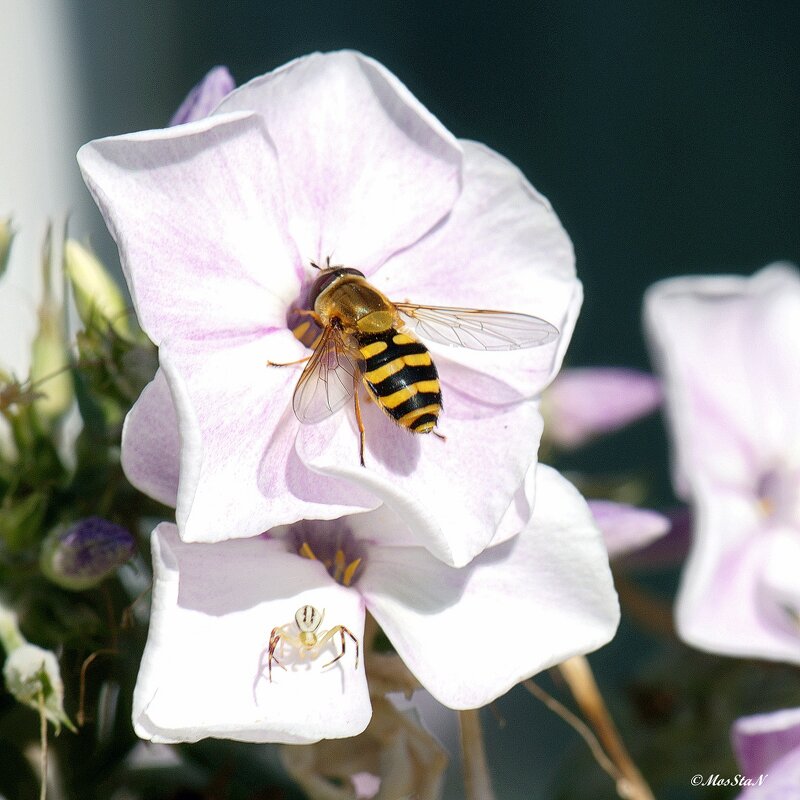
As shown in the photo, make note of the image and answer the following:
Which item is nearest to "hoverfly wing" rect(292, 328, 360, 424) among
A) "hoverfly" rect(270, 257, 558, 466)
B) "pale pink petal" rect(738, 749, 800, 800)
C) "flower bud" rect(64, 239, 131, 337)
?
"hoverfly" rect(270, 257, 558, 466)

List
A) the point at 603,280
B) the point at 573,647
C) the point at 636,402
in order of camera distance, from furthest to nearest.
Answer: the point at 603,280, the point at 636,402, the point at 573,647

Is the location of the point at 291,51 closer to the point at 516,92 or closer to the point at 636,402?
the point at 516,92

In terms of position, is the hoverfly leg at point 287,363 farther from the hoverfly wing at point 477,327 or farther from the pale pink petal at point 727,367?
the pale pink petal at point 727,367

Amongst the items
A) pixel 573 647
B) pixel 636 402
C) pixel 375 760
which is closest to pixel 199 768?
pixel 375 760

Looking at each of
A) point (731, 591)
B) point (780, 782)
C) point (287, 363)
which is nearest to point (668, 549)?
point (731, 591)

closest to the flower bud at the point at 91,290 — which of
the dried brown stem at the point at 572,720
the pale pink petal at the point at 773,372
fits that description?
the dried brown stem at the point at 572,720
